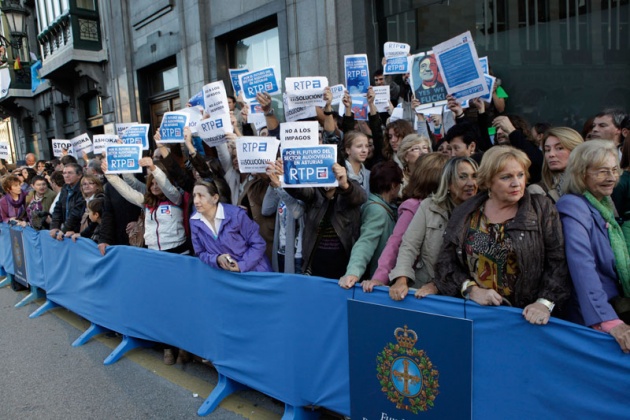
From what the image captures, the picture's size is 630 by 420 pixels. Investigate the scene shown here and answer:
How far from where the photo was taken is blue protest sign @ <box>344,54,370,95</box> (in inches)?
217

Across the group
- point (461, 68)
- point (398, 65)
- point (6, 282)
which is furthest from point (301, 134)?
point (6, 282)

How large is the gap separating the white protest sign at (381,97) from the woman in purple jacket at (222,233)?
2520 millimetres

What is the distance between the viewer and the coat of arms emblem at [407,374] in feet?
8.88

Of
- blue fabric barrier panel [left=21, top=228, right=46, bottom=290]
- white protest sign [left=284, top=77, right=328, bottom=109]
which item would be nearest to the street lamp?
blue fabric barrier panel [left=21, top=228, right=46, bottom=290]

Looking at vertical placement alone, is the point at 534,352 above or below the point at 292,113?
below

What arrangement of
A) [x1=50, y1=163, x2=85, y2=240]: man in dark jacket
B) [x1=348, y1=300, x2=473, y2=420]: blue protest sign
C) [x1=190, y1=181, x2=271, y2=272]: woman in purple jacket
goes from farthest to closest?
[x1=50, y1=163, x2=85, y2=240]: man in dark jacket
[x1=190, y1=181, x2=271, y2=272]: woman in purple jacket
[x1=348, y1=300, x2=473, y2=420]: blue protest sign

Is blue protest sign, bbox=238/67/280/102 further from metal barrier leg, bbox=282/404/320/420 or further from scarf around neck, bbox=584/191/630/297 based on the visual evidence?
scarf around neck, bbox=584/191/630/297

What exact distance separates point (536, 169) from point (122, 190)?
410 cm

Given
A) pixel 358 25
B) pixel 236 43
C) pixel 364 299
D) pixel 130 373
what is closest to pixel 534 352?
pixel 364 299

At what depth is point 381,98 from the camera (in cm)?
589

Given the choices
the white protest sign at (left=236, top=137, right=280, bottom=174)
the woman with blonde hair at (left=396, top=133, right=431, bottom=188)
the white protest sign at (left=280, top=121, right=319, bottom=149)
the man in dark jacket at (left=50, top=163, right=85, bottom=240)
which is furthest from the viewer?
the man in dark jacket at (left=50, top=163, right=85, bottom=240)

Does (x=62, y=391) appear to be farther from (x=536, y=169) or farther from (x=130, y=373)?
(x=536, y=169)

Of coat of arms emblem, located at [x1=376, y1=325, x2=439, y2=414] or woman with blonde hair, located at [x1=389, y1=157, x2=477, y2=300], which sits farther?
woman with blonde hair, located at [x1=389, y1=157, x2=477, y2=300]

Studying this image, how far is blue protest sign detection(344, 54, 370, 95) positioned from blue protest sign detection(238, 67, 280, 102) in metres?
0.89
